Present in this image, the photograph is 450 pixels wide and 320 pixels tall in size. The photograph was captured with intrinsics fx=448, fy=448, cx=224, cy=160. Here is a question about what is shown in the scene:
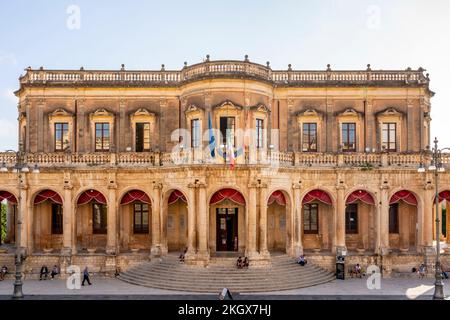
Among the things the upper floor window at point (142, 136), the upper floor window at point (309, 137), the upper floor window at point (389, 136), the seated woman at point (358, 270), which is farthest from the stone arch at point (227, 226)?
the upper floor window at point (389, 136)

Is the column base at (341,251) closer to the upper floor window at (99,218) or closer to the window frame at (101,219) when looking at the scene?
the window frame at (101,219)

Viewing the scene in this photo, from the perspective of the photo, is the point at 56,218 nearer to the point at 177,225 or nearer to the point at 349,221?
the point at 177,225

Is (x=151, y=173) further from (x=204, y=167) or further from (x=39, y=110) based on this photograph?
(x=39, y=110)

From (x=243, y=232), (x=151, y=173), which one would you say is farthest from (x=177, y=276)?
(x=151, y=173)

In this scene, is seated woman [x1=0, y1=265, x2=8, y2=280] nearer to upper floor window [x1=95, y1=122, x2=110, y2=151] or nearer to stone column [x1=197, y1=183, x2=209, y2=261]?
upper floor window [x1=95, y1=122, x2=110, y2=151]

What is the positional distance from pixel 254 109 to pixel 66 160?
45.5 feet

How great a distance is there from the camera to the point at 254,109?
3081 cm

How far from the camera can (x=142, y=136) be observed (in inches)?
1351

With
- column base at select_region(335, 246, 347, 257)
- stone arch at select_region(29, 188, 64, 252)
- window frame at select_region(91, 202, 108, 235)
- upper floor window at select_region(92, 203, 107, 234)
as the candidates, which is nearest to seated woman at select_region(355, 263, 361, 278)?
column base at select_region(335, 246, 347, 257)

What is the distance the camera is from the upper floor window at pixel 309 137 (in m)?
34.1

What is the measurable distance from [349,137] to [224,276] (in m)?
14.7

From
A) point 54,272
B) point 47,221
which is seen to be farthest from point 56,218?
point 54,272

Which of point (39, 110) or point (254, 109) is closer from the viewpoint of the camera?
point (254, 109)
